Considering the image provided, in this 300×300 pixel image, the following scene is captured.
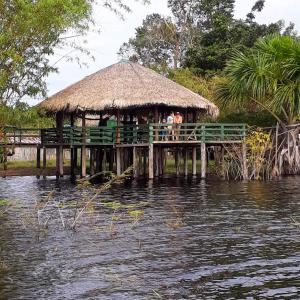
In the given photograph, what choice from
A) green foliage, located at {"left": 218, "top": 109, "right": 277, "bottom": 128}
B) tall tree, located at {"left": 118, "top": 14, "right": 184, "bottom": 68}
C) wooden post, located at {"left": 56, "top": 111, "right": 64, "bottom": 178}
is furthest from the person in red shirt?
tall tree, located at {"left": 118, "top": 14, "right": 184, "bottom": 68}

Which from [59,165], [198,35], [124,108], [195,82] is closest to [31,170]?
[59,165]

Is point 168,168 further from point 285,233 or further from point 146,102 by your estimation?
point 285,233

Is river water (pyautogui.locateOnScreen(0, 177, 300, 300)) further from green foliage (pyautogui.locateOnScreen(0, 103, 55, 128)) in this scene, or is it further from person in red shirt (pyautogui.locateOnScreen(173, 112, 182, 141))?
person in red shirt (pyautogui.locateOnScreen(173, 112, 182, 141))

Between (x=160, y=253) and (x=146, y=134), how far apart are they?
19.6m

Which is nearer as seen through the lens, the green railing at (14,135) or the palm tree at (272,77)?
the green railing at (14,135)

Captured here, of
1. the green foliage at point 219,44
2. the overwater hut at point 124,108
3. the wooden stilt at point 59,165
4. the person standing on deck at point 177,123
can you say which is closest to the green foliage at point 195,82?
the green foliage at point 219,44

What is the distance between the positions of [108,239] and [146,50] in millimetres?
52823

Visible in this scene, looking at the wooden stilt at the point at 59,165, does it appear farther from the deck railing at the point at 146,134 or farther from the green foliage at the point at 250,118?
the green foliage at the point at 250,118

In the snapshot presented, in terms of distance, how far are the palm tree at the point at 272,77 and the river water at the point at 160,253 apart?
13.4m

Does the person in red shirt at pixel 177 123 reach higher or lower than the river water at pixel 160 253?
higher

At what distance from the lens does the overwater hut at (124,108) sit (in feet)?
107

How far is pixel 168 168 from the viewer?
42.1 m

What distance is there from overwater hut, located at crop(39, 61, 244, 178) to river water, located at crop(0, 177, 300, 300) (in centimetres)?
1091

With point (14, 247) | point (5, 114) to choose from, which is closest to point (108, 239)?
point (14, 247)
